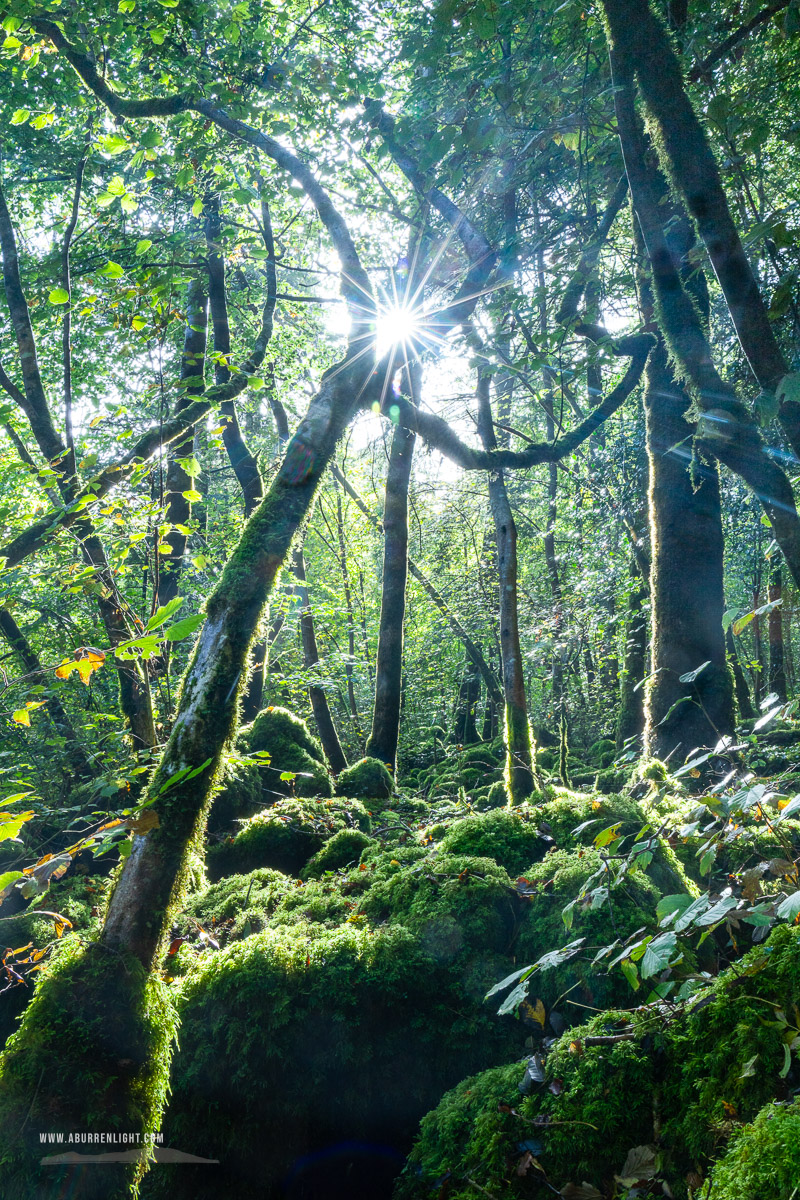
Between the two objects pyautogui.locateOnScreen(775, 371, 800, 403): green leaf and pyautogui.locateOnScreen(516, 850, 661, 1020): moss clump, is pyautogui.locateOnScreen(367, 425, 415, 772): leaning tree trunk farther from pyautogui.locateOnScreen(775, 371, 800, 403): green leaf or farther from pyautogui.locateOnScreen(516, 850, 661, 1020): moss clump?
pyautogui.locateOnScreen(775, 371, 800, 403): green leaf

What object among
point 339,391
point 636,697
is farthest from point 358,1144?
point 636,697

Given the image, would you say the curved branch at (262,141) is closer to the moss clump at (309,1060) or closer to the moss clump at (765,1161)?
the moss clump at (309,1060)

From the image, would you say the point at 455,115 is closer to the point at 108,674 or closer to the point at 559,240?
the point at 559,240

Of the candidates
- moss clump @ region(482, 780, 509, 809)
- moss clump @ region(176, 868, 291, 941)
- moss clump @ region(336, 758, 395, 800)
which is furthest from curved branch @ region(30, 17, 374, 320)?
moss clump @ region(482, 780, 509, 809)

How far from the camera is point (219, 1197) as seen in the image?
280 cm

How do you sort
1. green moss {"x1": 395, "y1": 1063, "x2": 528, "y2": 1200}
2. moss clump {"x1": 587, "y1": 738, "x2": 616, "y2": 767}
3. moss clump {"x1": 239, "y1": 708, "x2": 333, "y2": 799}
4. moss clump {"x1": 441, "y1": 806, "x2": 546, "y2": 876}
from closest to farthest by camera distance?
green moss {"x1": 395, "y1": 1063, "x2": 528, "y2": 1200}, moss clump {"x1": 441, "y1": 806, "x2": 546, "y2": 876}, moss clump {"x1": 239, "y1": 708, "x2": 333, "y2": 799}, moss clump {"x1": 587, "y1": 738, "x2": 616, "y2": 767}

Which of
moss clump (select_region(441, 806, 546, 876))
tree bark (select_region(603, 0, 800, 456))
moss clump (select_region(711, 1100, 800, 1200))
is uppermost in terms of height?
tree bark (select_region(603, 0, 800, 456))

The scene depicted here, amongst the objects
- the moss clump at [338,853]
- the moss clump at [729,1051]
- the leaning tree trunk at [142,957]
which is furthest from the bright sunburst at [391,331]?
the moss clump at [729,1051]

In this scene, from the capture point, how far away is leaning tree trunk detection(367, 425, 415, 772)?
8.44 m

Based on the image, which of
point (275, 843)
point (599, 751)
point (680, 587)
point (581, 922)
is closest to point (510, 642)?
point (680, 587)

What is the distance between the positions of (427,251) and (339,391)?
454 cm

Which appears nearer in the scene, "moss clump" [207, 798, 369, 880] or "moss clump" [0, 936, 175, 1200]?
"moss clump" [0, 936, 175, 1200]

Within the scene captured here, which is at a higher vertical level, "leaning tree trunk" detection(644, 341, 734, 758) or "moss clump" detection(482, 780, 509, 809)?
"leaning tree trunk" detection(644, 341, 734, 758)

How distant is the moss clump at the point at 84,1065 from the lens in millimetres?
2289
